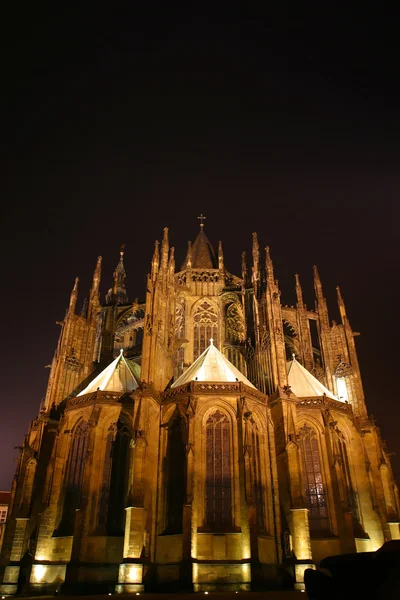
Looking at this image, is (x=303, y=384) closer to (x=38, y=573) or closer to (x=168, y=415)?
(x=168, y=415)

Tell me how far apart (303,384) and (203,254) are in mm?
19693

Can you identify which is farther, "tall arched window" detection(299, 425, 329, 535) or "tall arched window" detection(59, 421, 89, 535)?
"tall arched window" detection(299, 425, 329, 535)

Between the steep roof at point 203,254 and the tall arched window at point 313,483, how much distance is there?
67.8 ft

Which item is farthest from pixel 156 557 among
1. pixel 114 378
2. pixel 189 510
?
pixel 114 378

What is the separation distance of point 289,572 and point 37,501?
15.1 metres

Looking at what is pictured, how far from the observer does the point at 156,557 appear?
23906mm

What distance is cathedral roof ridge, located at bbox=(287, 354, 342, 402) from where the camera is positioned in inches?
1227

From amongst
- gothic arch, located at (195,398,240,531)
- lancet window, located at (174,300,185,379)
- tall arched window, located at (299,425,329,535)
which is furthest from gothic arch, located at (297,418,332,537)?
lancet window, located at (174,300,185,379)

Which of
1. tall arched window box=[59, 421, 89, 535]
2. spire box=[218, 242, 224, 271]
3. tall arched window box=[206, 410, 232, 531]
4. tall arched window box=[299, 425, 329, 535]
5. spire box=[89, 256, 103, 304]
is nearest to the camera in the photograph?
tall arched window box=[206, 410, 232, 531]

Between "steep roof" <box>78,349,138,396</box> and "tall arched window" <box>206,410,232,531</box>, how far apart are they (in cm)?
623

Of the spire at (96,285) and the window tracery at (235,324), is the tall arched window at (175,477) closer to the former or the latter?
the window tracery at (235,324)

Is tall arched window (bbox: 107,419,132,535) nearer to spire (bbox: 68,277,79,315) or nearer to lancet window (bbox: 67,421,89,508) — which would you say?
lancet window (bbox: 67,421,89,508)

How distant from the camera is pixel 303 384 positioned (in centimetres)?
3195

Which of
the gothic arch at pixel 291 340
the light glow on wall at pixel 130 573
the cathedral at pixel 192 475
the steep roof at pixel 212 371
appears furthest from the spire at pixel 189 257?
the light glow on wall at pixel 130 573
